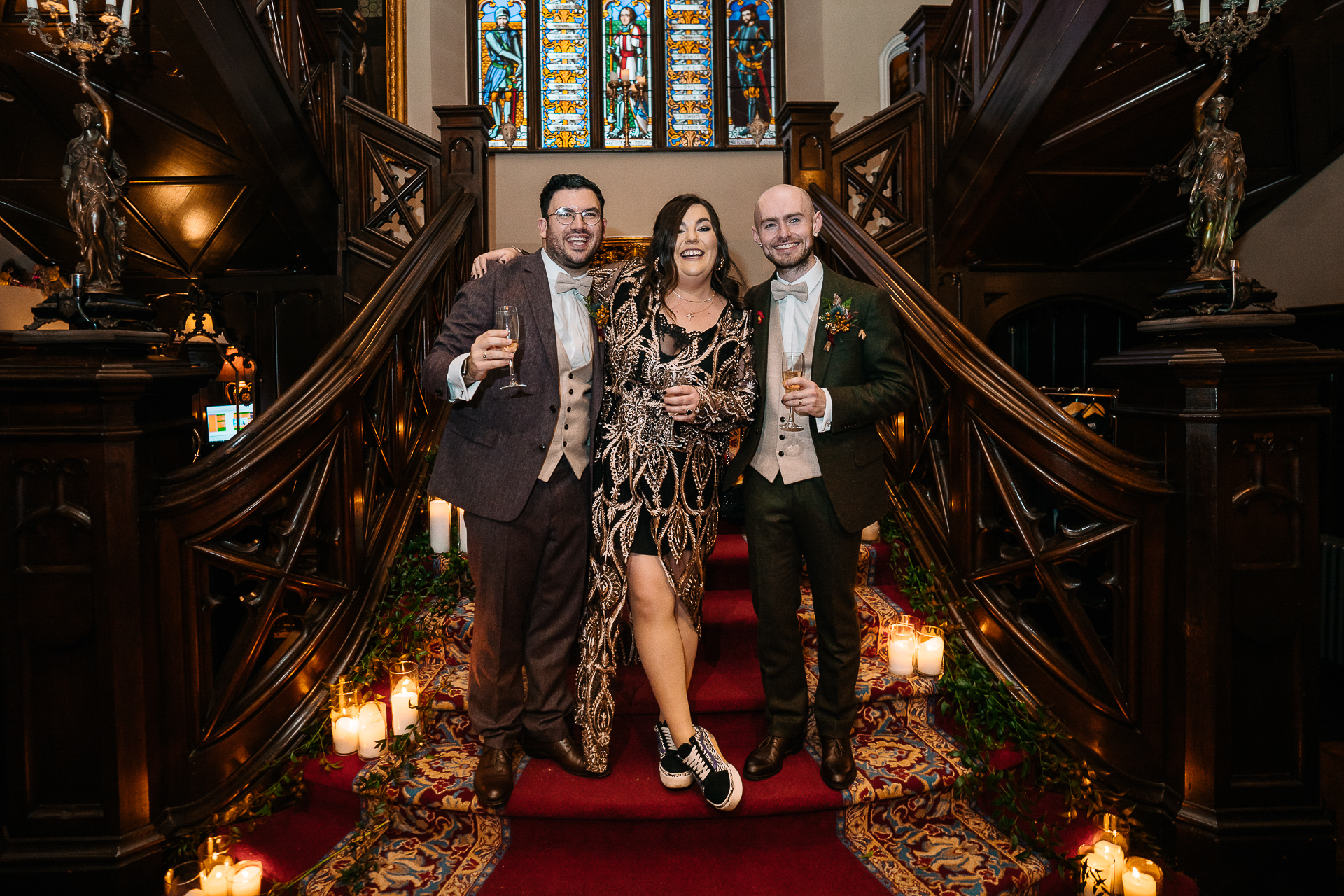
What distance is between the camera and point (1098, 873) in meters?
1.95

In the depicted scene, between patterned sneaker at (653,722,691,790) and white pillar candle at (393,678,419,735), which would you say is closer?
patterned sneaker at (653,722,691,790)

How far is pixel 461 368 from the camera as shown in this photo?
199 cm

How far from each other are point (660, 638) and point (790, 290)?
1001 mm

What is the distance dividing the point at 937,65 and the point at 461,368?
12.7 ft

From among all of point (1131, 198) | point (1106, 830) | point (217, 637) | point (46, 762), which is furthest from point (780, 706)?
point (1131, 198)

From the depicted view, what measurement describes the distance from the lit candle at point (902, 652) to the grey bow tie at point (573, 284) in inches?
A: 58.9

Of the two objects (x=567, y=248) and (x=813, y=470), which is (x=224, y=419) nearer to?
(x=567, y=248)

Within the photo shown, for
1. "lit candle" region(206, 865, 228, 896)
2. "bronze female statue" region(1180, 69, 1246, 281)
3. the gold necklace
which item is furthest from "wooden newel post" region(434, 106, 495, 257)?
"bronze female statue" region(1180, 69, 1246, 281)

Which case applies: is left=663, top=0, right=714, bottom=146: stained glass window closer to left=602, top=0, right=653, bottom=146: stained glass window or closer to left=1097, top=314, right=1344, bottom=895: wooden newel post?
left=602, top=0, right=653, bottom=146: stained glass window

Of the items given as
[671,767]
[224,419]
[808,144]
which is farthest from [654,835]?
[224,419]

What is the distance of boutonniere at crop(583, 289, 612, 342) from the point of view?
2053 millimetres

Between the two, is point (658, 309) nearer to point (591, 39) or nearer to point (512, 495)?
point (512, 495)

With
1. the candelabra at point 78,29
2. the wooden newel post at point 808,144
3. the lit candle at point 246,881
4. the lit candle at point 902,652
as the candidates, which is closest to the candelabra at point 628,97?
the wooden newel post at point 808,144

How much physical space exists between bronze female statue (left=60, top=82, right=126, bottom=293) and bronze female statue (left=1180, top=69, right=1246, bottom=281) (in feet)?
9.53
